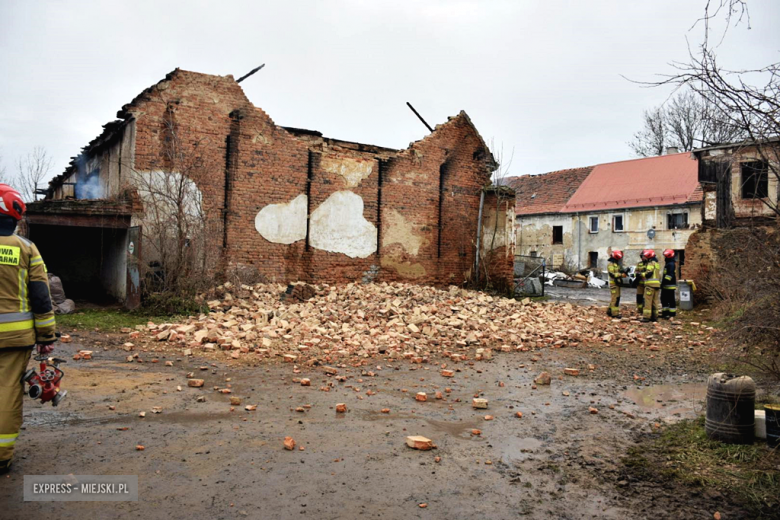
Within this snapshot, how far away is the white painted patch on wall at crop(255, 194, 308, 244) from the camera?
517 inches

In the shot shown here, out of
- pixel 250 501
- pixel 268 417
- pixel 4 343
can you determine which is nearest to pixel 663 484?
pixel 250 501

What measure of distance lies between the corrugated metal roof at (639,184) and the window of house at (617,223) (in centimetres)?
62

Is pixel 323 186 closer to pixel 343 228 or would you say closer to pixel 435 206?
pixel 343 228

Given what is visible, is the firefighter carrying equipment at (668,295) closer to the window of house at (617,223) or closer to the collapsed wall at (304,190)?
the collapsed wall at (304,190)

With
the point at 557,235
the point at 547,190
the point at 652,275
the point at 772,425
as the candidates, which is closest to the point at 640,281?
the point at 652,275

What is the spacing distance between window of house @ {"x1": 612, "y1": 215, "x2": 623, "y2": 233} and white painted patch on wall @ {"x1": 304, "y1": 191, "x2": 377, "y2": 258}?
20.9 m

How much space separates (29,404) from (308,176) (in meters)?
9.37

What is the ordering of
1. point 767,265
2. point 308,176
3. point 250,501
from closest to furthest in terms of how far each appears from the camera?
point 250,501, point 767,265, point 308,176

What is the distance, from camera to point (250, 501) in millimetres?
3389

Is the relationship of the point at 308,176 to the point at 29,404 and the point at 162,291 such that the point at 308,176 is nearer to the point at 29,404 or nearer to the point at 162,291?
the point at 162,291

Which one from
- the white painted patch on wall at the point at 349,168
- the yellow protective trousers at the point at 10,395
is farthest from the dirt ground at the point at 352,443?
the white painted patch on wall at the point at 349,168

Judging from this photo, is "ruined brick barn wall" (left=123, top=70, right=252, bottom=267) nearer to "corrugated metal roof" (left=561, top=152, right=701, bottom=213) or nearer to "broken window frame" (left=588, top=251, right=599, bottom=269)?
"corrugated metal roof" (left=561, top=152, right=701, bottom=213)

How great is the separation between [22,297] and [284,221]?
9642 mm

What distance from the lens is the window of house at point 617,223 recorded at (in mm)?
30500
